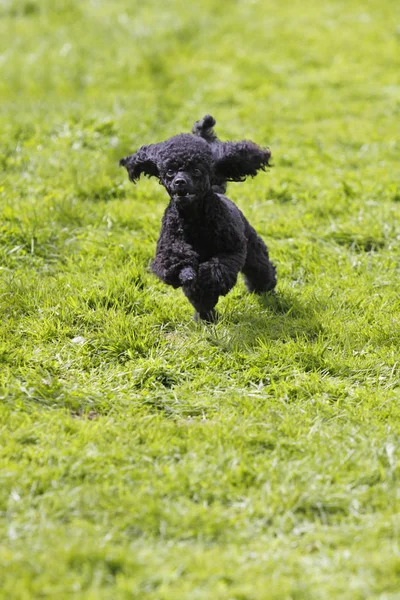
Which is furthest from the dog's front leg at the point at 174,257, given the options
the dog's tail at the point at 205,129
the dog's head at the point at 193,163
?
the dog's tail at the point at 205,129

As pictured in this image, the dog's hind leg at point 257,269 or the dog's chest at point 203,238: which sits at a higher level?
the dog's chest at point 203,238

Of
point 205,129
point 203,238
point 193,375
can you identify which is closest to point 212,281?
A: point 203,238

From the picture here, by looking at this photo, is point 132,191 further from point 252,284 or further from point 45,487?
point 45,487

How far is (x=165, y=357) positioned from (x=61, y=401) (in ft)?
2.70

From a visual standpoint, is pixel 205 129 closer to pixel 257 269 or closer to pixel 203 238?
pixel 203 238

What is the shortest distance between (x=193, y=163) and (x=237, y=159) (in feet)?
1.51

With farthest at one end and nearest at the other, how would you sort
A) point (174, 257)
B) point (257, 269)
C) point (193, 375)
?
point (257, 269), point (174, 257), point (193, 375)

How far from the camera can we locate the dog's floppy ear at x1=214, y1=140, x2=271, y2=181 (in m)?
5.29

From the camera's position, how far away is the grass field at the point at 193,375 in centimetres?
340

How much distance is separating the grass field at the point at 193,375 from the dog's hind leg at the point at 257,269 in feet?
0.45

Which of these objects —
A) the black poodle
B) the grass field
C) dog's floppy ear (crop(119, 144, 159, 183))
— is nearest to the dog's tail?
the black poodle

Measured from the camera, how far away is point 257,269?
19.3ft

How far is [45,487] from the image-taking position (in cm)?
383

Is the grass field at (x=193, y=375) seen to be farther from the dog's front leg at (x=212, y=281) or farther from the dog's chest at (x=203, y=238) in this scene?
the dog's chest at (x=203, y=238)
